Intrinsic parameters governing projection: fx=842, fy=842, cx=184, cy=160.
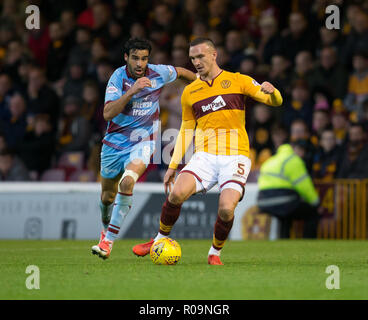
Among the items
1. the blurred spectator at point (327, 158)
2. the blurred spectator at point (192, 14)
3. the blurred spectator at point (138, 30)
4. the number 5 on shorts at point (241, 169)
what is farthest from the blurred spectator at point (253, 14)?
the number 5 on shorts at point (241, 169)

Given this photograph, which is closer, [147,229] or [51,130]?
[147,229]

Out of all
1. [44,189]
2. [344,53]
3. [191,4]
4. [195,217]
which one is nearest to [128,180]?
[195,217]

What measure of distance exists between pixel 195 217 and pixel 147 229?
84cm

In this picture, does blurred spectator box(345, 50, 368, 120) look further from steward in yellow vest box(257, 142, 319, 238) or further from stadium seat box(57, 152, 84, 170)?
stadium seat box(57, 152, 84, 170)

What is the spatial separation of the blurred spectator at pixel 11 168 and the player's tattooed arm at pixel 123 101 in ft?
24.3

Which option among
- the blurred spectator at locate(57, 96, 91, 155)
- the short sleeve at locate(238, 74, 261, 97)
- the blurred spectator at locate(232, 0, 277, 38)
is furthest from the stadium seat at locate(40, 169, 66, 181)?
the short sleeve at locate(238, 74, 261, 97)

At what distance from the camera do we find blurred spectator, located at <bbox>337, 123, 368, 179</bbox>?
13.1 m

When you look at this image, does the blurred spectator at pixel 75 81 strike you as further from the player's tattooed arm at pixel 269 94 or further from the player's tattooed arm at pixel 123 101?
the player's tattooed arm at pixel 269 94

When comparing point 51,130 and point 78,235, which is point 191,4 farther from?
point 78,235

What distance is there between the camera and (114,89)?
28.5 ft

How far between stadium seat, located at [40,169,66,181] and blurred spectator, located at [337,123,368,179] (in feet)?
16.9

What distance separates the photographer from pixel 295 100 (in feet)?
47.0

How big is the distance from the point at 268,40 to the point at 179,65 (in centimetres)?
172
